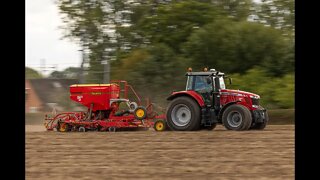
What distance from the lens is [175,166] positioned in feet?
29.9

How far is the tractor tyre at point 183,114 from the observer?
15289mm

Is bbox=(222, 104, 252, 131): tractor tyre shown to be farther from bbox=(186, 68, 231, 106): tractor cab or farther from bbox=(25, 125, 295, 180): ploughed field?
bbox=(25, 125, 295, 180): ploughed field

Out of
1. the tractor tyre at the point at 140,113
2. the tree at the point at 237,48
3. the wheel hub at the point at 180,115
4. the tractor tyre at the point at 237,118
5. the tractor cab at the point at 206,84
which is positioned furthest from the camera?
the tree at the point at 237,48

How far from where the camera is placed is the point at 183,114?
15.7m

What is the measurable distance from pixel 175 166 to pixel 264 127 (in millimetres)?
7291

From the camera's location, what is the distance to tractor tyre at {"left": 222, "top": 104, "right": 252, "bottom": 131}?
14.9 m

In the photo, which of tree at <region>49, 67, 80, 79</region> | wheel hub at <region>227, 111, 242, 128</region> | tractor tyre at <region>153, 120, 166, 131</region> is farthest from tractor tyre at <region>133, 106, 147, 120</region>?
tree at <region>49, 67, 80, 79</region>

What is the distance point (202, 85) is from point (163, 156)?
559cm

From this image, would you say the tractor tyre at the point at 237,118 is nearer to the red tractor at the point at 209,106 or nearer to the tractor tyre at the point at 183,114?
the red tractor at the point at 209,106

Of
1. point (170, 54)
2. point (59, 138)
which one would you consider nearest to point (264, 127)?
point (59, 138)

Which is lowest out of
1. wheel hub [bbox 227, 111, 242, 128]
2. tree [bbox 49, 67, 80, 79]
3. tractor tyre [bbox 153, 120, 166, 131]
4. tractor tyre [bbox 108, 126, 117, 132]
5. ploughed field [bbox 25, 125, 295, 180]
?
ploughed field [bbox 25, 125, 295, 180]

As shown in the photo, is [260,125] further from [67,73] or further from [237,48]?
[67,73]

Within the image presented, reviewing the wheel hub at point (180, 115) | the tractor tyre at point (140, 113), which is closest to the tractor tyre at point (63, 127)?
the tractor tyre at point (140, 113)
